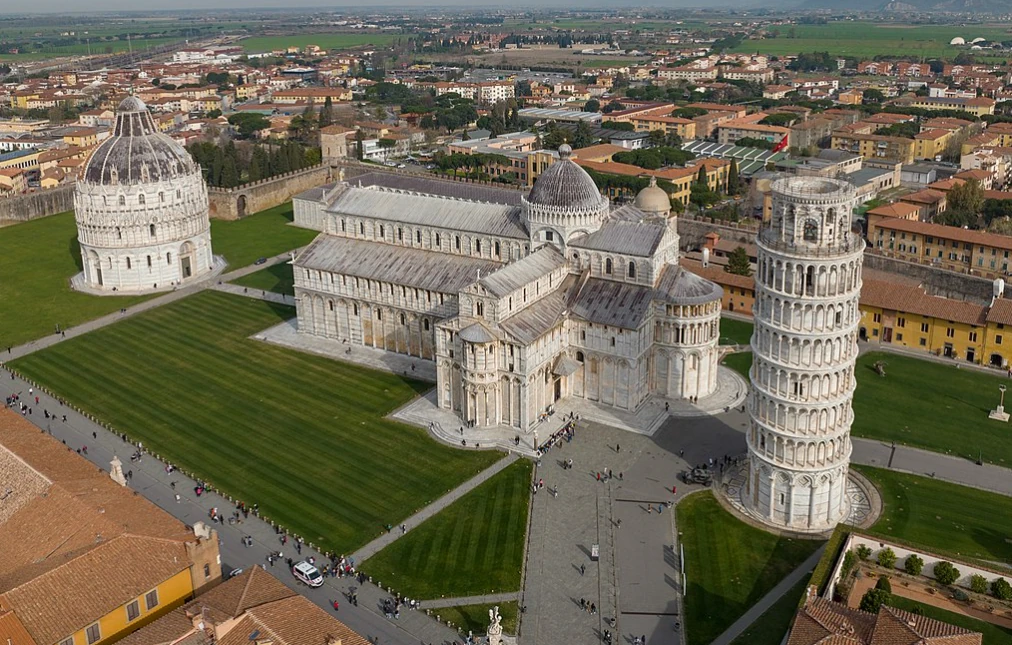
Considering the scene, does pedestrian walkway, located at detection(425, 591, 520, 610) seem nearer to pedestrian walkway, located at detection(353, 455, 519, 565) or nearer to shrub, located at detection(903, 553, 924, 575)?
pedestrian walkway, located at detection(353, 455, 519, 565)

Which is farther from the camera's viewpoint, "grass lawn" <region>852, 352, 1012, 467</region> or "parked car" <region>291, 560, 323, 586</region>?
"grass lawn" <region>852, 352, 1012, 467</region>

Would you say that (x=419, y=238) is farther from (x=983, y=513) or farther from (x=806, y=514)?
(x=983, y=513)

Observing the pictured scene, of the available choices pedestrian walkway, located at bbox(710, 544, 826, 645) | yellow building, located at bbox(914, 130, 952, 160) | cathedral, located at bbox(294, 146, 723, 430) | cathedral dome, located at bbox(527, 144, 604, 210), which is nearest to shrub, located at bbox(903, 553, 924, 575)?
pedestrian walkway, located at bbox(710, 544, 826, 645)

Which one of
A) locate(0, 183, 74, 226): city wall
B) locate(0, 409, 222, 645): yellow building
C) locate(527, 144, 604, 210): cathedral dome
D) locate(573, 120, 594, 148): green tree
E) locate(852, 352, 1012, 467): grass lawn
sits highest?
locate(527, 144, 604, 210): cathedral dome

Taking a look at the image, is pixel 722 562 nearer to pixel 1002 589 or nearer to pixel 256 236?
pixel 1002 589

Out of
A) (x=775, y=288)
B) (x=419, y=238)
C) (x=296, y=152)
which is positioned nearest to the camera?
(x=775, y=288)

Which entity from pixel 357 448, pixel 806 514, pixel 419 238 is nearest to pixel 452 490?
pixel 357 448
